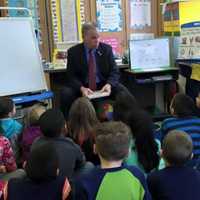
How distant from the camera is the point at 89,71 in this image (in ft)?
13.1

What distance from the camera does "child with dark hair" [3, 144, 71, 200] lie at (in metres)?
1.59

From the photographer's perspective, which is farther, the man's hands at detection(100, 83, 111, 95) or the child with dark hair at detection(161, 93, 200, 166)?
the man's hands at detection(100, 83, 111, 95)

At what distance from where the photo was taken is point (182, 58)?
4.62m

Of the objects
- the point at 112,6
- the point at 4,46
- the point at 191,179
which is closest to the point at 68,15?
the point at 112,6

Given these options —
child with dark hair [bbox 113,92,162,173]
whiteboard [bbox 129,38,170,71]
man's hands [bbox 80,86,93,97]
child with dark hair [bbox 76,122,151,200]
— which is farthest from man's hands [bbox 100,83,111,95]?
child with dark hair [bbox 76,122,151,200]

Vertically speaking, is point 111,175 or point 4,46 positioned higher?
point 4,46

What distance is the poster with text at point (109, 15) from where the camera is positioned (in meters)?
5.16

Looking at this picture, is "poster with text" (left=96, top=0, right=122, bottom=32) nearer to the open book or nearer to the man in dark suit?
the man in dark suit

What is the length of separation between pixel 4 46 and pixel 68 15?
1339mm

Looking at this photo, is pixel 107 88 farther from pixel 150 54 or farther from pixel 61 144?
pixel 61 144

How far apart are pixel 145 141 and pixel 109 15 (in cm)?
313

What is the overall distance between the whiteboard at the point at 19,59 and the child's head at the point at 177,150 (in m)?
2.36

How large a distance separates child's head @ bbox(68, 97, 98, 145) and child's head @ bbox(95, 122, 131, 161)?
0.83m

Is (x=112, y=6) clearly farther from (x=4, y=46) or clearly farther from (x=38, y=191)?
(x=38, y=191)
